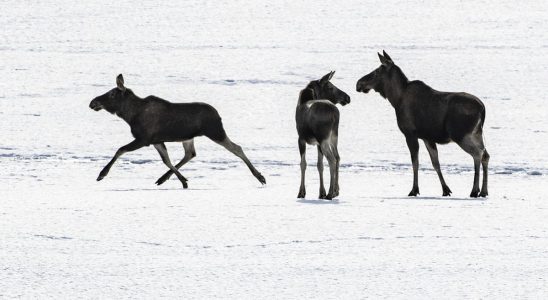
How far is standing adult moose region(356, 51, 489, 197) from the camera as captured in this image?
9672 mm

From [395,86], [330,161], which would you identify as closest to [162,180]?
[330,161]

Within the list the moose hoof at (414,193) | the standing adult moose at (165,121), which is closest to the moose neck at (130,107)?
the standing adult moose at (165,121)

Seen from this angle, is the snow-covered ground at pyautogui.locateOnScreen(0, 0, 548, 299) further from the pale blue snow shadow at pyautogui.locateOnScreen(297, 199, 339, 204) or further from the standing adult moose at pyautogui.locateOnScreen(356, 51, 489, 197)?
the standing adult moose at pyautogui.locateOnScreen(356, 51, 489, 197)

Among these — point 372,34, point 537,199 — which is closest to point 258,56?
point 372,34

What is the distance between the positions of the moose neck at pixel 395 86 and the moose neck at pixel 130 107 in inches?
101

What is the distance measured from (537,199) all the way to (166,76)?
11874mm

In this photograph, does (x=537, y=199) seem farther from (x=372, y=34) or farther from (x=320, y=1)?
(x=320, y=1)

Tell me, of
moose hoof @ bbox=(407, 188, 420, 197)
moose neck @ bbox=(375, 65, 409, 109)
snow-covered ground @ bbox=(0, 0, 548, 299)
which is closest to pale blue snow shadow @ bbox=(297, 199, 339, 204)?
snow-covered ground @ bbox=(0, 0, 548, 299)

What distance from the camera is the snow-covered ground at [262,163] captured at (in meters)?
5.85

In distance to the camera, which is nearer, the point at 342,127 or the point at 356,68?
the point at 342,127

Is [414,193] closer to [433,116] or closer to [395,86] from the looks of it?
[433,116]

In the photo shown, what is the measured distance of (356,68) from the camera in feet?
69.5

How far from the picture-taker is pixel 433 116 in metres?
9.87

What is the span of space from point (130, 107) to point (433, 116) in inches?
127
